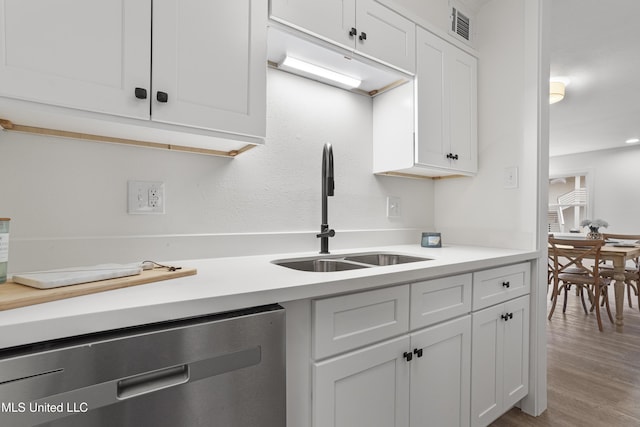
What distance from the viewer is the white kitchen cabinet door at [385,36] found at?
1475 mm

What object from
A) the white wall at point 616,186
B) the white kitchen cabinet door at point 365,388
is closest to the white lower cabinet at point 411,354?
the white kitchen cabinet door at point 365,388

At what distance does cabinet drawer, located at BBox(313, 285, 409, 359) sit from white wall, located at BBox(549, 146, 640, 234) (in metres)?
7.73

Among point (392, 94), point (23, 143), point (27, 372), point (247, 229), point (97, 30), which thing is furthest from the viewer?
point (392, 94)

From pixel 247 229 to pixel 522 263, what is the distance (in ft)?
4.86

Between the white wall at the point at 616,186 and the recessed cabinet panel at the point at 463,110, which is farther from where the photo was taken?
the white wall at the point at 616,186

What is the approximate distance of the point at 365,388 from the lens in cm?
103

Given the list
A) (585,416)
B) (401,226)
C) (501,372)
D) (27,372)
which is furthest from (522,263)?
(27,372)

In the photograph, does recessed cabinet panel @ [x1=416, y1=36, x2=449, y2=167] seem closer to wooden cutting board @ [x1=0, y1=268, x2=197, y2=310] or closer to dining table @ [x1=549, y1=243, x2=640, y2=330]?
wooden cutting board @ [x1=0, y1=268, x2=197, y2=310]

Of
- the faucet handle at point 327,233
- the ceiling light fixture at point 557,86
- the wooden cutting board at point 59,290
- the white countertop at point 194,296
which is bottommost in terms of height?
the white countertop at point 194,296

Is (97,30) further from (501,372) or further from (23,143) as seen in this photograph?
(501,372)

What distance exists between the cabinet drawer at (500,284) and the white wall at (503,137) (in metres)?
0.20

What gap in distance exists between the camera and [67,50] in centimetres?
84

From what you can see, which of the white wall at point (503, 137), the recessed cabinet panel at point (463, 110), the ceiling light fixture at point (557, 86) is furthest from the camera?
the ceiling light fixture at point (557, 86)

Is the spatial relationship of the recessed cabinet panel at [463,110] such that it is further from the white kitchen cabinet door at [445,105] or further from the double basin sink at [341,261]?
the double basin sink at [341,261]
